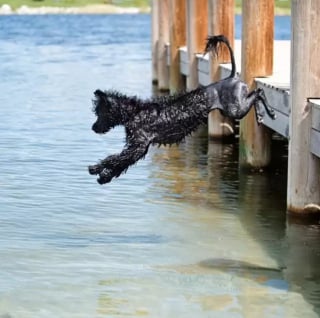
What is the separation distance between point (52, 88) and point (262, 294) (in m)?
22.0

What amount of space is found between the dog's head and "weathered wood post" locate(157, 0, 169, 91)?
16873mm

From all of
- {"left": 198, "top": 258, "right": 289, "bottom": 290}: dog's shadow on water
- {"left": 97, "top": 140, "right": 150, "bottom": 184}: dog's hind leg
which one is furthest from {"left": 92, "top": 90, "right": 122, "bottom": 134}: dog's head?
{"left": 198, "top": 258, "right": 289, "bottom": 290}: dog's shadow on water

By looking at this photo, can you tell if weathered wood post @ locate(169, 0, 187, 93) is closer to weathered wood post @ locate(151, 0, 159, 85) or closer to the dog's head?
weathered wood post @ locate(151, 0, 159, 85)

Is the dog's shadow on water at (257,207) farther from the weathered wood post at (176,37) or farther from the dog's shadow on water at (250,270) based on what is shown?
the weathered wood post at (176,37)

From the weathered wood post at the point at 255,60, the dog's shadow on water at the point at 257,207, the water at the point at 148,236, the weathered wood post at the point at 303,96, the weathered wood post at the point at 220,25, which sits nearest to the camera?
the water at the point at 148,236

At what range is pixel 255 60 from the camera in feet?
46.4

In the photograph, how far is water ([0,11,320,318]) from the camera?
30.9ft

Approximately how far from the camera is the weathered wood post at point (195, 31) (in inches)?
754

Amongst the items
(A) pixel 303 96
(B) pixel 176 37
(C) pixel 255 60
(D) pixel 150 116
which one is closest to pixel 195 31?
(B) pixel 176 37

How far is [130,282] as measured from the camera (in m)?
9.96

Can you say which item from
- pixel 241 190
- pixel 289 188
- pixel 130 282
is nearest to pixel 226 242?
pixel 289 188

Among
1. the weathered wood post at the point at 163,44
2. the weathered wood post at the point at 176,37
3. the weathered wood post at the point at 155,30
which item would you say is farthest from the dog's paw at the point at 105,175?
the weathered wood post at the point at 155,30

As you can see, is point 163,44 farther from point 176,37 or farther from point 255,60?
point 255,60

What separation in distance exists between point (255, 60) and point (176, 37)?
8.99 metres
